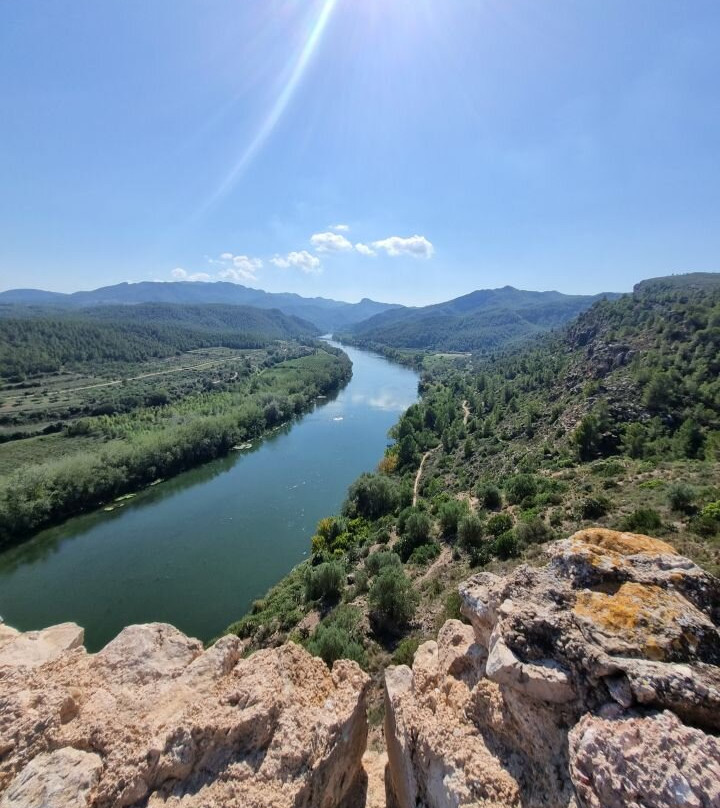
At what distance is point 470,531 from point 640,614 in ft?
70.1

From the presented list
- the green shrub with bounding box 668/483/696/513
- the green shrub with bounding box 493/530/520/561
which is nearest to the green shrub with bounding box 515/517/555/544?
the green shrub with bounding box 493/530/520/561

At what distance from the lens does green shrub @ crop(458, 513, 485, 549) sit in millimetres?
27141

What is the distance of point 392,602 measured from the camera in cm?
2205

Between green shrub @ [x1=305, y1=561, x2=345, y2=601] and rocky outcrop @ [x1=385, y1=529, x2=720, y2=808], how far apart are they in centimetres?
1751

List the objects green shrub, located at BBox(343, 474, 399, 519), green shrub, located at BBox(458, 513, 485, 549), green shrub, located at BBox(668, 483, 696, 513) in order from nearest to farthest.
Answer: green shrub, located at BBox(668, 483, 696, 513), green shrub, located at BBox(458, 513, 485, 549), green shrub, located at BBox(343, 474, 399, 519)

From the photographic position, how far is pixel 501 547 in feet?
77.6

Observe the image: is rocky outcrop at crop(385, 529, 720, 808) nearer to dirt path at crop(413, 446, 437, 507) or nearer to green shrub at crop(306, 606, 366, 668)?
green shrub at crop(306, 606, 366, 668)

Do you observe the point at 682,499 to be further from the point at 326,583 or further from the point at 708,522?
the point at 326,583

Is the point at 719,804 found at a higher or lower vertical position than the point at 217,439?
higher

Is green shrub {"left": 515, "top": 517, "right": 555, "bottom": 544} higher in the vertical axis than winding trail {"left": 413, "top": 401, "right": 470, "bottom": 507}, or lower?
higher

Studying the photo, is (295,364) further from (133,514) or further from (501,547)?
(501,547)

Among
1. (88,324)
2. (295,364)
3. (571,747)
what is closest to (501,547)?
(571,747)

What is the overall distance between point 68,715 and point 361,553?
26.2 metres

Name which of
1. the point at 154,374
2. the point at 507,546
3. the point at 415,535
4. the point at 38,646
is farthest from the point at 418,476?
the point at 154,374
